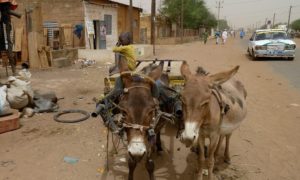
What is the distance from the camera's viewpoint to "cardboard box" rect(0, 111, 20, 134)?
17.6ft

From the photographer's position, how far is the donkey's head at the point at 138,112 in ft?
8.87

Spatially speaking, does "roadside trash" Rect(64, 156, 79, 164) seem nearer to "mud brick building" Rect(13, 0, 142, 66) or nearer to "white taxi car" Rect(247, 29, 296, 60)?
"mud brick building" Rect(13, 0, 142, 66)

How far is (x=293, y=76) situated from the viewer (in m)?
11.4

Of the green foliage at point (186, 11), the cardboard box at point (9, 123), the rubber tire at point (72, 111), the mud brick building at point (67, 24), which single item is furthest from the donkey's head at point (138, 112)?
the green foliage at point (186, 11)

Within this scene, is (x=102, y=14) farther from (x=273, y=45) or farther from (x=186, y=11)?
(x=186, y=11)

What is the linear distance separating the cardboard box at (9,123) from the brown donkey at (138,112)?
11.0ft

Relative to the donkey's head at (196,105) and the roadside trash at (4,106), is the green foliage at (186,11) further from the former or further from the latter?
the donkey's head at (196,105)

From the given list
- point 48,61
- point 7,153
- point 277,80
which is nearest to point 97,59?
point 48,61

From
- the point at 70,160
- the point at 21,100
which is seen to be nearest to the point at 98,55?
the point at 21,100

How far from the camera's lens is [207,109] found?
284 cm

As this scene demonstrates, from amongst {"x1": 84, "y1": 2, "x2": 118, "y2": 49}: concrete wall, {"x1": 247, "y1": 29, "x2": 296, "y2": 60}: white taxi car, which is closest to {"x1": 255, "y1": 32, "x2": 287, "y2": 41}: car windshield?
{"x1": 247, "y1": 29, "x2": 296, "y2": 60}: white taxi car

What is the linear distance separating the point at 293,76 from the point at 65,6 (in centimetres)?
1378

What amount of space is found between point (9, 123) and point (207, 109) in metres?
4.19

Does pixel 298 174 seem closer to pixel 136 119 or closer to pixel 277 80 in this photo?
pixel 136 119
